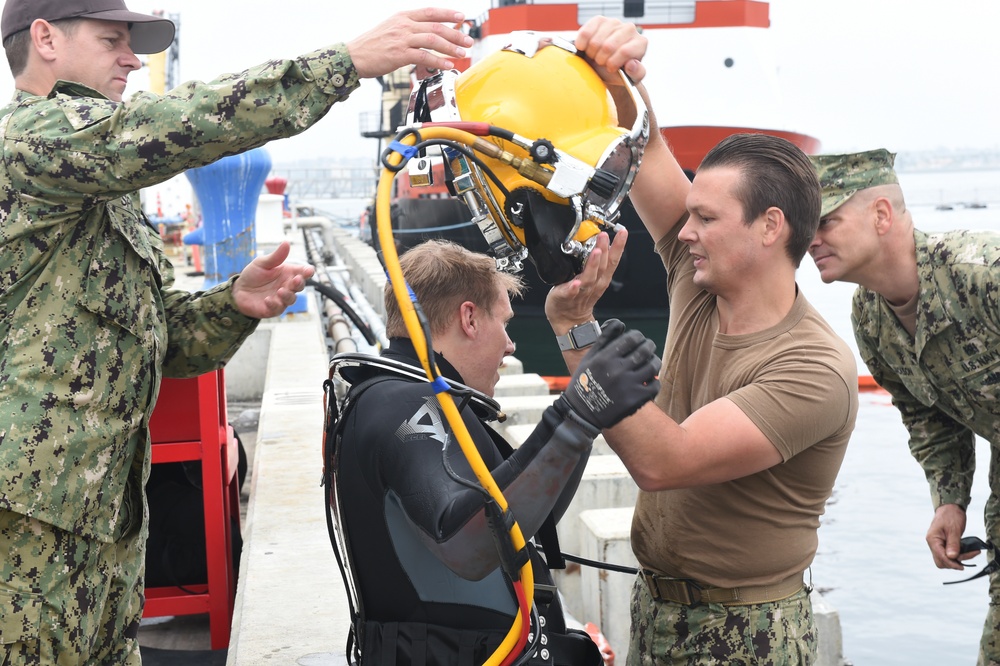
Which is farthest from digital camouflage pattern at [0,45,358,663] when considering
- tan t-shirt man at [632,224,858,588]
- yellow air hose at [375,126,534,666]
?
tan t-shirt man at [632,224,858,588]

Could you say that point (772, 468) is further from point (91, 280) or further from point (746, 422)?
point (91, 280)

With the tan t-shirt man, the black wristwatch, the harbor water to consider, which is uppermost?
the black wristwatch

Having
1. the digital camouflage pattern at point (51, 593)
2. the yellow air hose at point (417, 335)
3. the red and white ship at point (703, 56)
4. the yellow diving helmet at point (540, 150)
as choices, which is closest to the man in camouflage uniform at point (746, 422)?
the yellow diving helmet at point (540, 150)

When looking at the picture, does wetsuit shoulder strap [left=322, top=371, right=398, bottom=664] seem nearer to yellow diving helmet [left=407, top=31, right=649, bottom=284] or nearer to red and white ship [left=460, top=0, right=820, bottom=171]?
yellow diving helmet [left=407, top=31, right=649, bottom=284]

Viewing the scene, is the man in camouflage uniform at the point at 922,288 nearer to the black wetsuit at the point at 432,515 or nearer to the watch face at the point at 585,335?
the watch face at the point at 585,335

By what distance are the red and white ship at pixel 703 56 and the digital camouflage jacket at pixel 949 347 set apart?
17.0 meters

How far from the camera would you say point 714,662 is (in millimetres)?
2727

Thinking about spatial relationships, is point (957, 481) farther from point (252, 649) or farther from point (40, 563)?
point (40, 563)

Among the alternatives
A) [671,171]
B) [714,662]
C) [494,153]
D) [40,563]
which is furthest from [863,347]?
[40,563]

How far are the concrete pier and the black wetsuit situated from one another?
1.39 metres

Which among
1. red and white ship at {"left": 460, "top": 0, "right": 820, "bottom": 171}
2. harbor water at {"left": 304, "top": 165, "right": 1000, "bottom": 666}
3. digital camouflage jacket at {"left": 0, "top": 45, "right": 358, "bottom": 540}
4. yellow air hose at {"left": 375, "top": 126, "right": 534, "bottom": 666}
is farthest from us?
red and white ship at {"left": 460, "top": 0, "right": 820, "bottom": 171}

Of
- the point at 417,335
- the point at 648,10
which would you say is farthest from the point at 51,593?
the point at 648,10

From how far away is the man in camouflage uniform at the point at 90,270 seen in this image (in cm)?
251

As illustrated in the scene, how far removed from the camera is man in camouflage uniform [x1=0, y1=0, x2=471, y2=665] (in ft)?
8.22
